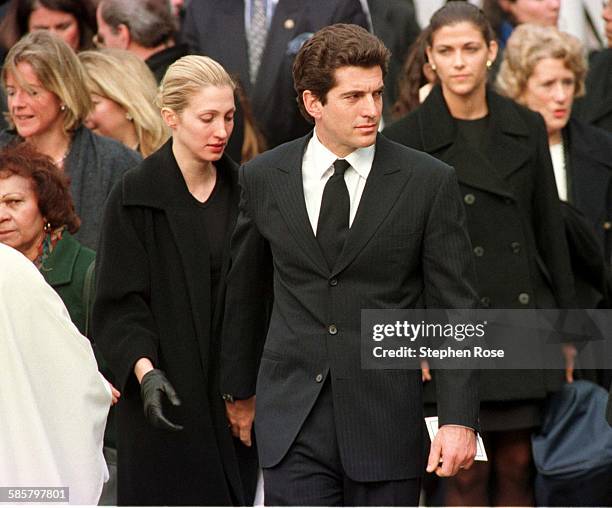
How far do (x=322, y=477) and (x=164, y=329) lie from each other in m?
1.21

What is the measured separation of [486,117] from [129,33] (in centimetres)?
218

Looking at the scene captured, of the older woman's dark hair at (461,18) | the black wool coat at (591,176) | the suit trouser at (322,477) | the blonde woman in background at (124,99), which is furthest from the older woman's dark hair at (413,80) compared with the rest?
the suit trouser at (322,477)

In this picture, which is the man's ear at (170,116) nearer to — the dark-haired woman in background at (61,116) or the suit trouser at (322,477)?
the dark-haired woman in background at (61,116)

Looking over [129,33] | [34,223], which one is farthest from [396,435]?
[129,33]

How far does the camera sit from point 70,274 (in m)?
7.29

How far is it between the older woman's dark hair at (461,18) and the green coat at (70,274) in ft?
5.91

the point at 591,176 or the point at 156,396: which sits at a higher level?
the point at 591,176

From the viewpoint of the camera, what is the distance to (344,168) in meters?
6.29

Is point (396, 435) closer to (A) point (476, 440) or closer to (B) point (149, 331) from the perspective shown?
(A) point (476, 440)

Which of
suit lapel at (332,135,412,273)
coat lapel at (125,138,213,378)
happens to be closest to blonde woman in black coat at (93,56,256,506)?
coat lapel at (125,138,213,378)

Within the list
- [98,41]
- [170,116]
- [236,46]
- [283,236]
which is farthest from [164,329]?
[98,41]

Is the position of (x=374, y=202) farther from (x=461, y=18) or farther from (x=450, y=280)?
(x=461, y=18)

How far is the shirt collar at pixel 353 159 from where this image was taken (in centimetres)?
629

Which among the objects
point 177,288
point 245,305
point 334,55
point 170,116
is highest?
point 334,55
